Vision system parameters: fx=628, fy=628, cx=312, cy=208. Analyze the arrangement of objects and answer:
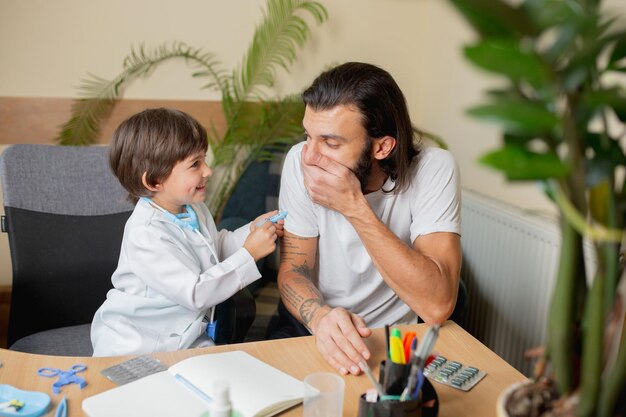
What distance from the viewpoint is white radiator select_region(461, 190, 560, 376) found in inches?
80.9

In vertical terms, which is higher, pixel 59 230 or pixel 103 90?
pixel 103 90

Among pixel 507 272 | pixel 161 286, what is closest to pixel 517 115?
pixel 161 286

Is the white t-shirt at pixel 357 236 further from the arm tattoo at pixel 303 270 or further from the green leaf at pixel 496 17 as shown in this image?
the green leaf at pixel 496 17

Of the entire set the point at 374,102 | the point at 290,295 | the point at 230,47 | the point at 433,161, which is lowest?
the point at 290,295

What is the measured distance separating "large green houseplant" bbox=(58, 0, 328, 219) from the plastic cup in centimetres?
186

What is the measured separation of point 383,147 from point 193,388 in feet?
2.85

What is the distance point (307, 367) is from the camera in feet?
3.83

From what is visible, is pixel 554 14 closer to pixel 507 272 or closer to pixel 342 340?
pixel 342 340

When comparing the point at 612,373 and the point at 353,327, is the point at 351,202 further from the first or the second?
the point at 612,373

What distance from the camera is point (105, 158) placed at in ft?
6.31

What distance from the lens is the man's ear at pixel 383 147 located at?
5.45 feet

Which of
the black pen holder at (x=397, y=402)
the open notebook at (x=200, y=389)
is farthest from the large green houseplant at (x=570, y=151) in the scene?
the open notebook at (x=200, y=389)

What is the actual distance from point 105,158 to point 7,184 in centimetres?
28

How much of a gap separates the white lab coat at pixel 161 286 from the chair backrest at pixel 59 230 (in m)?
0.28
